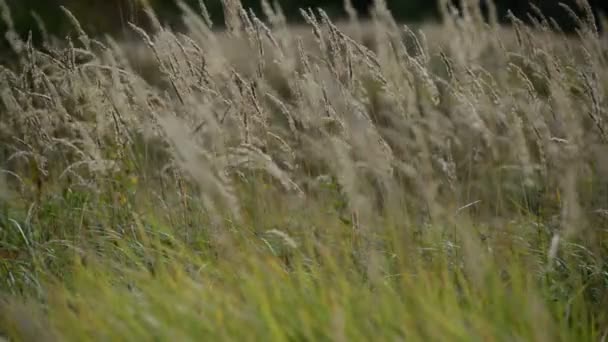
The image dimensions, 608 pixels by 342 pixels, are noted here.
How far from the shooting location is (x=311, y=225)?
3760 mm

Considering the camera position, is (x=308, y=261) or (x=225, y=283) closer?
(x=225, y=283)

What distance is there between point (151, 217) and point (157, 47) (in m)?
0.75

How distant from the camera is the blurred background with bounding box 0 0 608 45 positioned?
11680mm

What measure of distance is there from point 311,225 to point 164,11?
11499 mm

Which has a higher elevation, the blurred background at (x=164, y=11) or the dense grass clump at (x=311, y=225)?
the dense grass clump at (x=311, y=225)

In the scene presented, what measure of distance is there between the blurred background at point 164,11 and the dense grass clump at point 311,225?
5364 millimetres

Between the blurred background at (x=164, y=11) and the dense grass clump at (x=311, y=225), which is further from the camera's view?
the blurred background at (x=164, y=11)

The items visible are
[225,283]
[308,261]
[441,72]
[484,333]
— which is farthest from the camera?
[441,72]

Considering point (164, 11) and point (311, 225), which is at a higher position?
point (311, 225)

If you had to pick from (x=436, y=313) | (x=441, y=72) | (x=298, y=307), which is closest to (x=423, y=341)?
(x=436, y=313)

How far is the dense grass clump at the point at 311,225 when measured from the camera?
2740 mm

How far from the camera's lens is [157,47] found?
3865 mm

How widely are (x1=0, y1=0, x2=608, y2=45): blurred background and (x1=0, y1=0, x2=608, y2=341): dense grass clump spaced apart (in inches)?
211

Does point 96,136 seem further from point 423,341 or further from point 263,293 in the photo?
point 423,341
